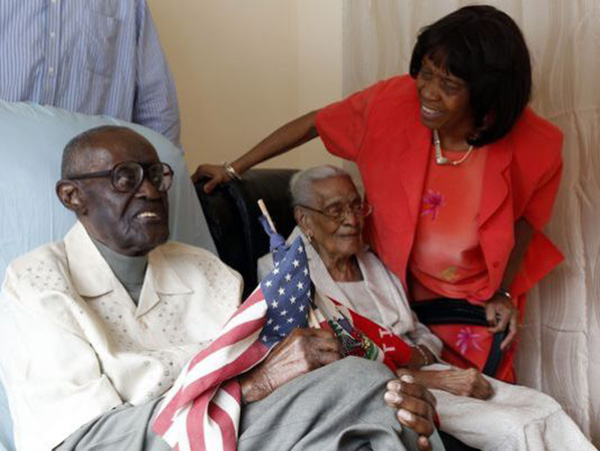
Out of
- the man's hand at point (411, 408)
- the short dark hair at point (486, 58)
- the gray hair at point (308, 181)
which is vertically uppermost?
the short dark hair at point (486, 58)

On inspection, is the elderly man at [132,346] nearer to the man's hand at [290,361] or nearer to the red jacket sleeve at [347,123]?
the man's hand at [290,361]

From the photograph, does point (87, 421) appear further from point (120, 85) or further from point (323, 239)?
point (120, 85)

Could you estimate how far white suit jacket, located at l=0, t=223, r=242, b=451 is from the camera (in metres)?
1.22

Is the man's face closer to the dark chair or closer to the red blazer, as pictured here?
the dark chair

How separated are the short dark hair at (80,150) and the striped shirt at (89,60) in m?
0.46

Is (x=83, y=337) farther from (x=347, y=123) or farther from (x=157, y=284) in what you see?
(x=347, y=123)

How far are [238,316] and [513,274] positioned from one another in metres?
1.08

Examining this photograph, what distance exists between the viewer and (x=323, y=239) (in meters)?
1.98

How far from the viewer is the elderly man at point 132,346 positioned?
1146mm

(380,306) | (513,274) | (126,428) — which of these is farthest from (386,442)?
(513,274)

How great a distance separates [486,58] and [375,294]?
0.66 metres

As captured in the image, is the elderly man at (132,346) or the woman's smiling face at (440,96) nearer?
the elderly man at (132,346)

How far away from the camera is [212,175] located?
81.2 inches

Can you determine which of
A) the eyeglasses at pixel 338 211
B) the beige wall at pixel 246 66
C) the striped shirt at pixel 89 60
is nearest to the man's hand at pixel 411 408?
the eyeglasses at pixel 338 211
